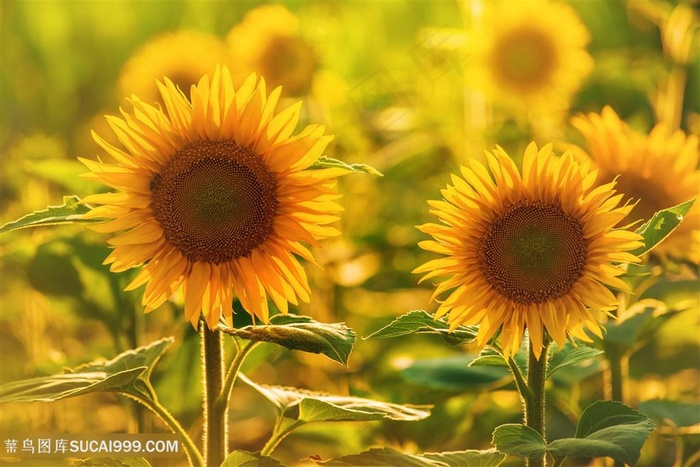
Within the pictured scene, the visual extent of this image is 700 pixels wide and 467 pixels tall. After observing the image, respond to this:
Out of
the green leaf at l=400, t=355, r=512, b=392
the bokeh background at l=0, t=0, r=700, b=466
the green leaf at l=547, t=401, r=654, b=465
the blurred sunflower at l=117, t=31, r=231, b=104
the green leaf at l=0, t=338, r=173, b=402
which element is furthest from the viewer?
the blurred sunflower at l=117, t=31, r=231, b=104

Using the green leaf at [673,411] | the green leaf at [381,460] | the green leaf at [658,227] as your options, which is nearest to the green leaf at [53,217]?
the green leaf at [381,460]

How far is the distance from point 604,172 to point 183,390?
708 mm

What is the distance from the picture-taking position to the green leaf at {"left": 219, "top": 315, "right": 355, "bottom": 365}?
985mm

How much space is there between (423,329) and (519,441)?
161 millimetres

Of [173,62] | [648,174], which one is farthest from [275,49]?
[648,174]

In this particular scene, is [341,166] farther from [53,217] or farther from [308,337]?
[53,217]

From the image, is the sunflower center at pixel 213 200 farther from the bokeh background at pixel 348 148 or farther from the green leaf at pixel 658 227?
the green leaf at pixel 658 227

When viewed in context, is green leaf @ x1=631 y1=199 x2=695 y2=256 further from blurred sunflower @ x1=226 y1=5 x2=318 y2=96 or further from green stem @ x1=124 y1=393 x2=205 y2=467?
blurred sunflower @ x1=226 y1=5 x2=318 y2=96

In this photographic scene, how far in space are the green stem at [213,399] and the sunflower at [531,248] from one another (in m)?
0.26

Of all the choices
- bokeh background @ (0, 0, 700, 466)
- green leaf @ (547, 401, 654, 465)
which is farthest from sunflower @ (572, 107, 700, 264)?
green leaf @ (547, 401, 654, 465)

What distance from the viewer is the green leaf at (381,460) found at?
106cm

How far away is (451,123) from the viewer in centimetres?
192

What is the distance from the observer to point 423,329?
1062mm

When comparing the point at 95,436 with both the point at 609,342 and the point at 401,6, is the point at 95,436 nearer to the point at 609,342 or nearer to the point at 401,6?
the point at 609,342
